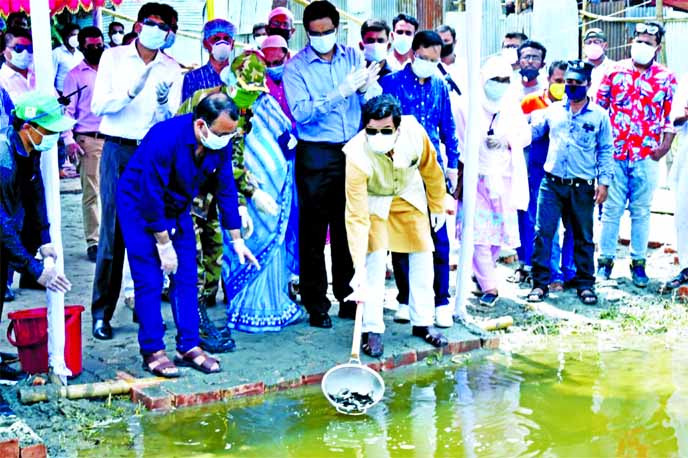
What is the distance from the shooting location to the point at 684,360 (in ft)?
22.2

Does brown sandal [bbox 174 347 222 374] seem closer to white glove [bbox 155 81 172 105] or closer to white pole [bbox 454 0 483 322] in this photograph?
white glove [bbox 155 81 172 105]

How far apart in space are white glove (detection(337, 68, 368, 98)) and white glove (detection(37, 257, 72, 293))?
216 cm

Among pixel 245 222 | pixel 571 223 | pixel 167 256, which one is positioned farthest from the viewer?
pixel 571 223

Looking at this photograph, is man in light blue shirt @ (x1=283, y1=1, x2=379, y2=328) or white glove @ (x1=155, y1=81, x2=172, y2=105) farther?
man in light blue shirt @ (x1=283, y1=1, x2=379, y2=328)

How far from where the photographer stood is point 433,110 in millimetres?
7082

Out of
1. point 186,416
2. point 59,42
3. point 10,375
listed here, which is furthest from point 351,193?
point 59,42

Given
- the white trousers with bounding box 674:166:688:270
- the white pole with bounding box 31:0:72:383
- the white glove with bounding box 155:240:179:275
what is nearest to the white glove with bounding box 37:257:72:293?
the white pole with bounding box 31:0:72:383

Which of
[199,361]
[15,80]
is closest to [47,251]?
[199,361]

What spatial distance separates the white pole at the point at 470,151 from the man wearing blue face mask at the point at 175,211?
1.88m

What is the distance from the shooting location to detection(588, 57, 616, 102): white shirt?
9109mm

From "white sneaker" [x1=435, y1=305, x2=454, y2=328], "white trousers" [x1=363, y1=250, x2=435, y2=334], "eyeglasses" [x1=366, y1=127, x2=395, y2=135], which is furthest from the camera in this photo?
"white sneaker" [x1=435, y1=305, x2=454, y2=328]

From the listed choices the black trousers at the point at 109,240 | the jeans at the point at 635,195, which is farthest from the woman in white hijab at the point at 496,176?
the black trousers at the point at 109,240

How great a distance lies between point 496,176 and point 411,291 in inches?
65.4

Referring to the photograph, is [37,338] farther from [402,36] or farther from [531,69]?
[531,69]
